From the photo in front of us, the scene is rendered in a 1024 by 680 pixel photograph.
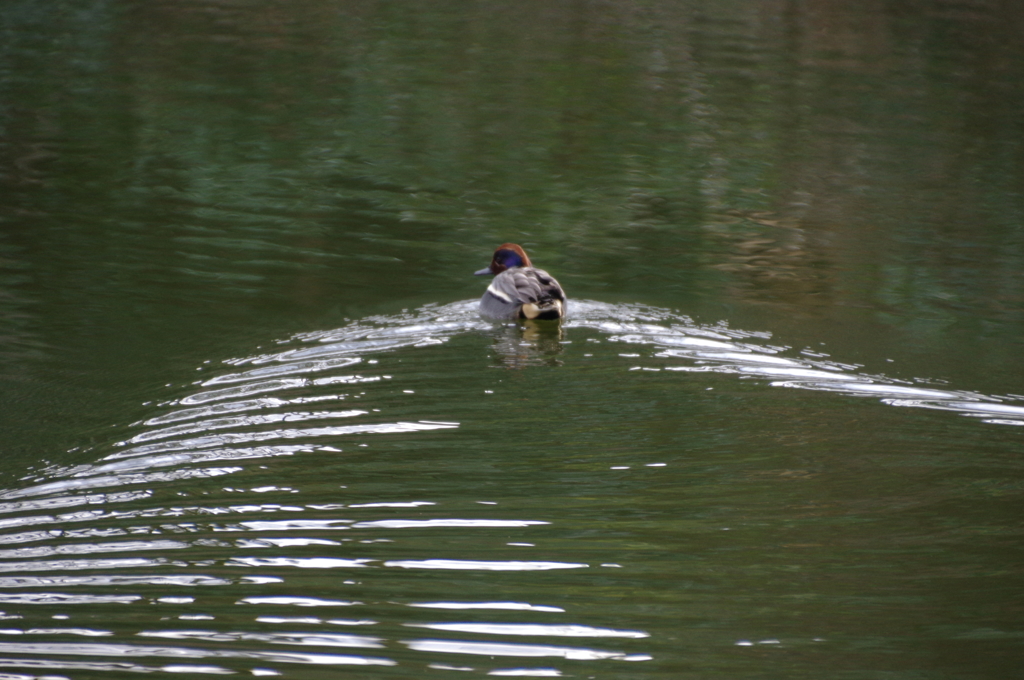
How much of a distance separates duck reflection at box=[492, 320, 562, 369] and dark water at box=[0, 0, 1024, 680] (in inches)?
3.2

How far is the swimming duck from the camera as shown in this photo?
27.1 ft

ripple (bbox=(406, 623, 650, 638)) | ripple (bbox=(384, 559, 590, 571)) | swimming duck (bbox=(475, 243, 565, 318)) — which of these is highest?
swimming duck (bbox=(475, 243, 565, 318))

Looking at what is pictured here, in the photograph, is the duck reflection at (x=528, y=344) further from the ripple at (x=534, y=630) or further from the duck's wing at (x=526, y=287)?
the ripple at (x=534, y=630)

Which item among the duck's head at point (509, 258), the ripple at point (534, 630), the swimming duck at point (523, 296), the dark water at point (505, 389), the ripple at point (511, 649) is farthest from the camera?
the duck's head at point (509, 258)

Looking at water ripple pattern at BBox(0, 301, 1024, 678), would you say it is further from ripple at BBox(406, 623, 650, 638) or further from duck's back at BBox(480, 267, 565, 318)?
duck's back at BBox(480, 267, 565, 318)

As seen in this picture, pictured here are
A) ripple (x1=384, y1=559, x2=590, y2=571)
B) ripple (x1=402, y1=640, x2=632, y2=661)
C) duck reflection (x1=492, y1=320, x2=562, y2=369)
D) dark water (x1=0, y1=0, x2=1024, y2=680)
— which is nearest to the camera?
ripple (x1=402, y1=640, x2=632, y2=661)

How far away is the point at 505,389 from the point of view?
7.02 m

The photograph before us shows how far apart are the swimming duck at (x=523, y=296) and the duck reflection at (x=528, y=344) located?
109mm

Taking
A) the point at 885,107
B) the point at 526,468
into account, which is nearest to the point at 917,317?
the point at 526,468

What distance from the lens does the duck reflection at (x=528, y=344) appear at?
7.61 meters

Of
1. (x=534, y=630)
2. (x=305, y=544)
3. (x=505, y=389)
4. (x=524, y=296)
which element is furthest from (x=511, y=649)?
(x=524, y=296)

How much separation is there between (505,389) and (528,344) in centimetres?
102

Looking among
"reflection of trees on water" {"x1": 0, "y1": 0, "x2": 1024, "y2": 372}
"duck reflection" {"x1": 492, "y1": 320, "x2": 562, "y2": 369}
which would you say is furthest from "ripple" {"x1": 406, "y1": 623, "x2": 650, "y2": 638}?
"reflection of trees on water" {"x1": 0, "y1": 0, "x2": 1024, "y2": 372}

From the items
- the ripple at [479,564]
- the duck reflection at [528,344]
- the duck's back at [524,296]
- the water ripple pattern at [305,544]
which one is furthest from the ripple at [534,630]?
the duck's back at [524,296]
